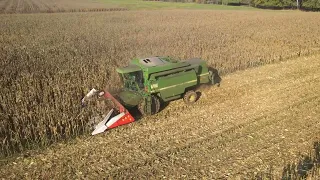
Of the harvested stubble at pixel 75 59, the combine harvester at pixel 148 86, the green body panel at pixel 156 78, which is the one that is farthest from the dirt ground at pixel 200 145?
the harvested stubble at pixel 75 59

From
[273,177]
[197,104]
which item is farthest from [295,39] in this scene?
[273,177]

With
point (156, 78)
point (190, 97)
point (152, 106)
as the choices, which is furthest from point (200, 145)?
point (190, 97)

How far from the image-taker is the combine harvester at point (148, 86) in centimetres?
688

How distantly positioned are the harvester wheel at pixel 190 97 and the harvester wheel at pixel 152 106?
940 mm

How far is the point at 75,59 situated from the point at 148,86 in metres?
5.32

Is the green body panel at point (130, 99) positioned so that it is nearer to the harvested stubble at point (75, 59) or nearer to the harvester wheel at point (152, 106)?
the harvester wheel at point (152, 106)

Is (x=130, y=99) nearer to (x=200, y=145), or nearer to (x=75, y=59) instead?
(x=200, y=145)

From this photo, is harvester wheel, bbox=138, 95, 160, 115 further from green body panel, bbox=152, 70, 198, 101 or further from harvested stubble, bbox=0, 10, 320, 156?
harvested stubble, bbox=0, 10, 320, 156

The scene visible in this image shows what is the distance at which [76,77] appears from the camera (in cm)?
934

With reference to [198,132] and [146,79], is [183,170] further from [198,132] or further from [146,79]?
[146,79]

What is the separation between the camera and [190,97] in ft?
26.9

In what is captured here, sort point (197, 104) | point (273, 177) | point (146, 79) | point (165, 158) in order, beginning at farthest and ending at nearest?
point (197, 104) < point (146, 79) < point (165, 158) < point (273, 177)

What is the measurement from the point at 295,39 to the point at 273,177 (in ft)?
47.9

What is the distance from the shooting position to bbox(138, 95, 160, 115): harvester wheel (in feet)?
24.0
